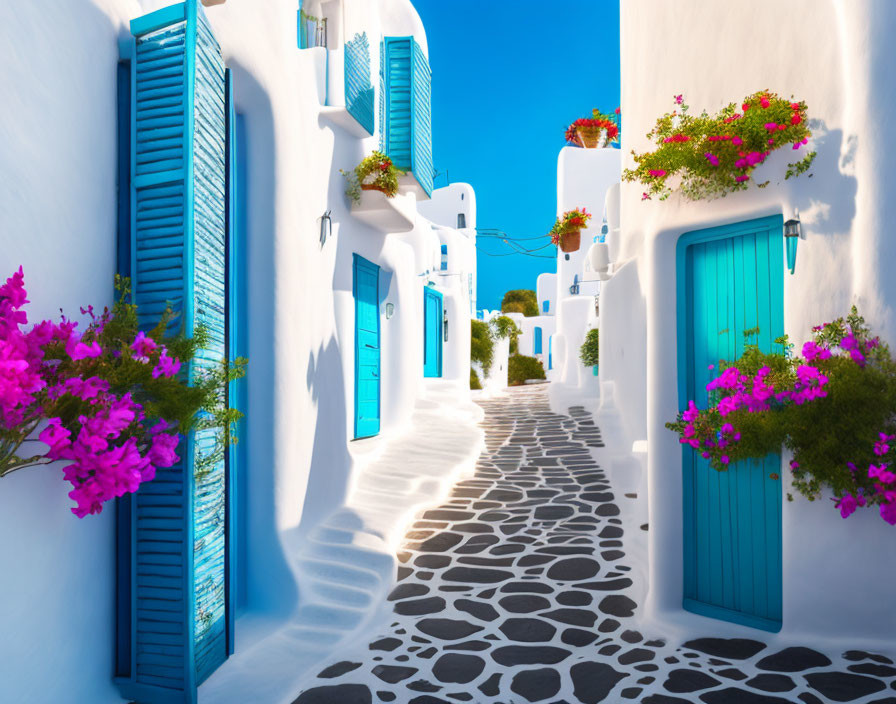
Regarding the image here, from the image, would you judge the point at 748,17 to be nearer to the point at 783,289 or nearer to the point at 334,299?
the point at 783,289

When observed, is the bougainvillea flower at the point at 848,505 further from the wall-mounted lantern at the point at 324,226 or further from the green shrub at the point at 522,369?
the green shrub at the point at 522,369

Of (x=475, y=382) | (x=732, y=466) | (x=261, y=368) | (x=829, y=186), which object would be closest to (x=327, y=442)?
(x=261, y=368)

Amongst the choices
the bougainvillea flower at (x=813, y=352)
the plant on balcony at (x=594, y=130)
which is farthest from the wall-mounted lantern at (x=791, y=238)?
the plant on balcony at (x=594, y=130)

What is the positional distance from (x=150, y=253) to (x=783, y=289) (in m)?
4.01

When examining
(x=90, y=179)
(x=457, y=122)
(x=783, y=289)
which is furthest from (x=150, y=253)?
(x=457, y=122)

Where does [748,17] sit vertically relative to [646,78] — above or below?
below

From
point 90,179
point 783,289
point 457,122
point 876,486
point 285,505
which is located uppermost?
point 457,122

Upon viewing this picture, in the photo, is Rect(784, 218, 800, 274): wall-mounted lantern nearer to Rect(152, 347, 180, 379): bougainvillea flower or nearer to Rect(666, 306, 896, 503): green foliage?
Rect(666, 306, 896, 503): green foliage

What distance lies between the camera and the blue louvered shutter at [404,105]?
7840 mm

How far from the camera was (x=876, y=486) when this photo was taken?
11.9ft

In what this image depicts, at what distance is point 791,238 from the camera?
4199 millimetres

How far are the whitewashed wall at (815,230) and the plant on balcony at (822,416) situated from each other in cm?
16

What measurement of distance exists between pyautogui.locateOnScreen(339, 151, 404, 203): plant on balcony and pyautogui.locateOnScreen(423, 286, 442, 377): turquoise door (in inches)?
268

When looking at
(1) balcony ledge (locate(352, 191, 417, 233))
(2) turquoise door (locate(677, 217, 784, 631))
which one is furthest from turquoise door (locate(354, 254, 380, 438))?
(2) turquoise door (locate(677, 217, 784, 631))
